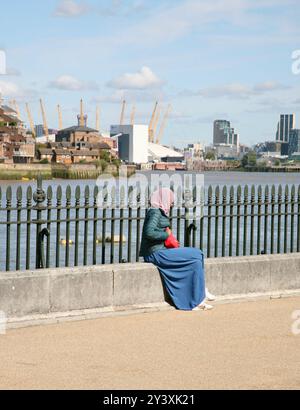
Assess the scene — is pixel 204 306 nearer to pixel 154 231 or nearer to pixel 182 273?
pixel 182 273

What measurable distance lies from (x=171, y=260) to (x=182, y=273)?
0.21 metres

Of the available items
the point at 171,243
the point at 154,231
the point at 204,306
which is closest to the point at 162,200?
the point at 154,231

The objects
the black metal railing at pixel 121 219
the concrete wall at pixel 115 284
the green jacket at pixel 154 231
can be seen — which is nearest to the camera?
the concrete wall at pixel 115 284

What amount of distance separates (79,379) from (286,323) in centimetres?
349

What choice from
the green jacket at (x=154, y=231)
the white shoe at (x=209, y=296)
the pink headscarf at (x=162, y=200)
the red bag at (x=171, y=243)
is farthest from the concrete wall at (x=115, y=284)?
the pink headscarf at (x=162, y=200)

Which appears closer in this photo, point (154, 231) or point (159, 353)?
point (159, 353)

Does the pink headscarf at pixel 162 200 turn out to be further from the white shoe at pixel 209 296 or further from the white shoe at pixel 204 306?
the white shoe at pixel 204 306

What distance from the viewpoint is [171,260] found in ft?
35.9

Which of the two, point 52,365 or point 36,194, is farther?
point 36,194

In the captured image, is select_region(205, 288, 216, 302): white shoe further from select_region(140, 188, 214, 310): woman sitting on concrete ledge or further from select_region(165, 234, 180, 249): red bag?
select_region(165, 234, 180, 249): red bag

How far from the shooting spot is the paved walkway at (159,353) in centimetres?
727

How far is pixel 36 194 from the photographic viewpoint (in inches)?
421
